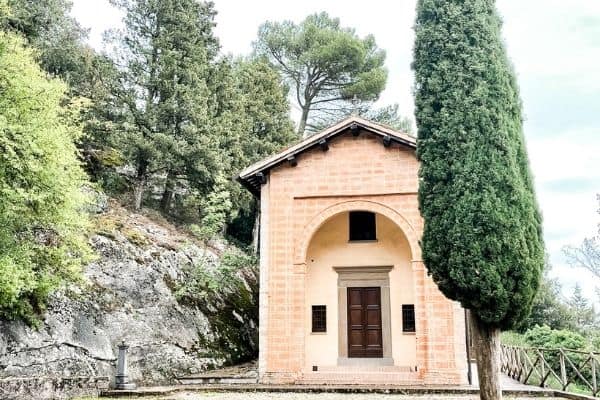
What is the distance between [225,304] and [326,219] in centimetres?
589

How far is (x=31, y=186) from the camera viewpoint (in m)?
10.1

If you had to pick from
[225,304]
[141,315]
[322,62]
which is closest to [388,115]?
[322,62]

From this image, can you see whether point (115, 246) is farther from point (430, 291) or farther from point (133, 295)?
point (430, 291)

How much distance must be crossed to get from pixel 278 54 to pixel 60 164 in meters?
24.0

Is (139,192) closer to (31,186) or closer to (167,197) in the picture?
(167,197)

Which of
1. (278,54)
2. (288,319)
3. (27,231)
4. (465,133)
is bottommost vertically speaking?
(288,319)

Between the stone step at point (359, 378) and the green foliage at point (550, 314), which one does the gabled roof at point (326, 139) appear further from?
the green foliage at point (550, 314)

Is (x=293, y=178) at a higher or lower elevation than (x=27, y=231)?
higher

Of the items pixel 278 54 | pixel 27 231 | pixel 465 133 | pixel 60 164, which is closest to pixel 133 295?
pixel 27 231

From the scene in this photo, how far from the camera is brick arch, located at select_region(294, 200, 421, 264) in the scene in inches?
517

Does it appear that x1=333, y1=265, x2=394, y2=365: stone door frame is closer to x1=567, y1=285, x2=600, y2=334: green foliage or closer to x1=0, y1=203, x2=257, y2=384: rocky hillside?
x1=0, y1=203, x2=257, y2=384: rocky hillside

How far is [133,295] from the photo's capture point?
14414mm

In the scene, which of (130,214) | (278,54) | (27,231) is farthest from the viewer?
(278,54)

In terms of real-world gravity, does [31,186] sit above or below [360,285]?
above
